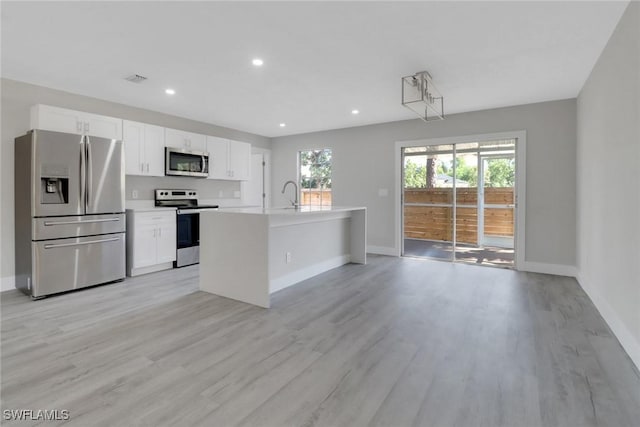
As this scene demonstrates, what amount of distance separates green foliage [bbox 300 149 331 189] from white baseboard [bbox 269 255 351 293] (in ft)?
7.27

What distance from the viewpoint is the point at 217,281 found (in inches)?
140

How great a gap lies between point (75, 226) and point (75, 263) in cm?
42

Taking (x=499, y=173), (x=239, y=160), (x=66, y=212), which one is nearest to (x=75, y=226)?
(x=66, y=212)

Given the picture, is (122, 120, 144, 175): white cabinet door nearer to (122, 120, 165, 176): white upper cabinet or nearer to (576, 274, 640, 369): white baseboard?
(122, 120, 165, 176): white upper cabinet

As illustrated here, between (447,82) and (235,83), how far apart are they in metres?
2.52

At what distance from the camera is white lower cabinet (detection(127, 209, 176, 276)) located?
14.1ft

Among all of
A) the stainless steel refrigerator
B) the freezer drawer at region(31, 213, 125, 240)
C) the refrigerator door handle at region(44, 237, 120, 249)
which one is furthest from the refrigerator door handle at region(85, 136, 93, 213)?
the refrigerator door handle at region(44, 237, 120, 249)

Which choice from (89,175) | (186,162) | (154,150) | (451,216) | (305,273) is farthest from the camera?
(451,216)

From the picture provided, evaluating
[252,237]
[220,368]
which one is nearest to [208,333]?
[220,368]

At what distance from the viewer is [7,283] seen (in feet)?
12.1

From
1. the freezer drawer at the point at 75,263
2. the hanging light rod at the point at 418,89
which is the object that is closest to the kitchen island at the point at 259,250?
the freezer drawer at the point at 75,263

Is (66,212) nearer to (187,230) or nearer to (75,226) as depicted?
(75,226)

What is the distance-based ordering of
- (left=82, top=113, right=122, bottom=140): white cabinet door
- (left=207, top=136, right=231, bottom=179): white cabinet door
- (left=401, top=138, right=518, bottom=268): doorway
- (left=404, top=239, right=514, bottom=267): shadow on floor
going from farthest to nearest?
1. (left=207, top=136, right=231, bottom=179): white cabinet door
2. (left=401, top=138, right=518, bottom=268): doorway
3. (left=404, top=239, right=514, bottom=267): shadow on floor
4. (left=82, top=113, right=122, bottom=140): white cabinet door

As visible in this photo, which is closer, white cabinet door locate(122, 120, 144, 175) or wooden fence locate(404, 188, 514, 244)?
white cabinet door locate(122, 120, 144, 175)
